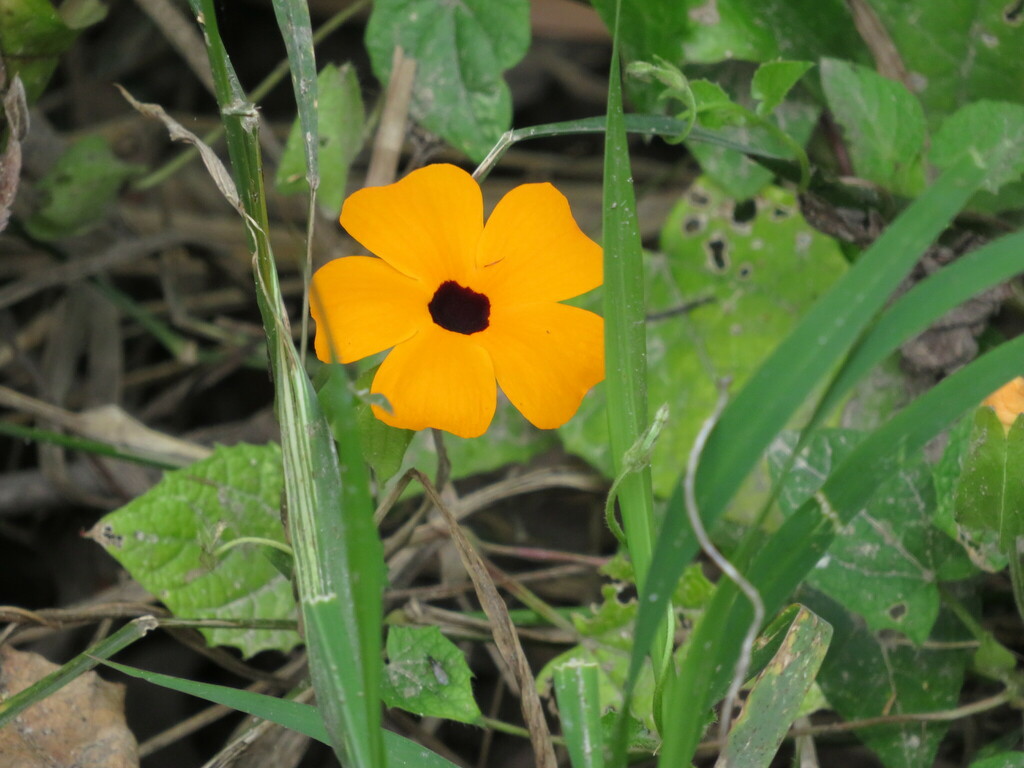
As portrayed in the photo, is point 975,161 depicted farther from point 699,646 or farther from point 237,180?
point 237,180

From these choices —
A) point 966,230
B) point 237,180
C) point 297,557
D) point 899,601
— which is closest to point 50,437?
point 237,180

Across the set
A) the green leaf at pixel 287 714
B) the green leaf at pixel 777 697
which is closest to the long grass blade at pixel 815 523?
the green leaf at pixel 777 697

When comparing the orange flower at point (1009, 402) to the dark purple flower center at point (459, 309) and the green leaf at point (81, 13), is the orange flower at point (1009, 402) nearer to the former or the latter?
the dark purple flower center at point (459, 309)

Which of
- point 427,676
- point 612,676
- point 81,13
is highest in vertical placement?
point 81,13

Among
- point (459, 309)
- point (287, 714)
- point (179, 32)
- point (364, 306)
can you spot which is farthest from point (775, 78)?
point (179, 32)

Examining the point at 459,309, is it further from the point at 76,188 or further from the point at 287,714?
the point at 76,188

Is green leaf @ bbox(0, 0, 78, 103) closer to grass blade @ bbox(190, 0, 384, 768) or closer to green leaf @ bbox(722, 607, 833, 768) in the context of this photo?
grass blade @ bbox(190, 0, 384, 768)
